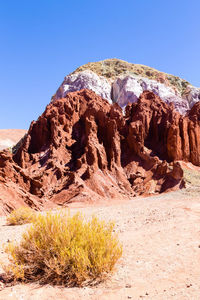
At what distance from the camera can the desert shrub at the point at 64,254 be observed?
417cm

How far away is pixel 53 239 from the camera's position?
441cm

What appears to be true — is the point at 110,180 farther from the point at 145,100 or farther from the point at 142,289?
the point at 142,289

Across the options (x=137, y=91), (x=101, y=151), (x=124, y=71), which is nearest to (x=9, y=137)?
(x=124, y=71)

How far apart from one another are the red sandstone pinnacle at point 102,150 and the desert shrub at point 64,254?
16.4 m

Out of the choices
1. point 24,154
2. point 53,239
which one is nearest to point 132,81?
point 24,154

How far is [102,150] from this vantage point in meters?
31.4

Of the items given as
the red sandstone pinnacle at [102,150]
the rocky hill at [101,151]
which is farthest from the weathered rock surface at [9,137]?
the rocky hill at [101,151]

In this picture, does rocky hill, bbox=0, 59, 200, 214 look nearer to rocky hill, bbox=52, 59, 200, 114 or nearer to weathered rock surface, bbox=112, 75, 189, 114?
weathered rock surface, bbox=112, 75, 189, 114

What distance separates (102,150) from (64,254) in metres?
27.2

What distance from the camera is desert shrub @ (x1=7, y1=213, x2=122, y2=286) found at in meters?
4.17

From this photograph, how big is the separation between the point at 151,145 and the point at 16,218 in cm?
2963

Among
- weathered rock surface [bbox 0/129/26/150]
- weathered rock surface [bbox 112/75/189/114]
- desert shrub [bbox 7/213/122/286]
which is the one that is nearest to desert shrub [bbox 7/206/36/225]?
desert shrub [bbox 7/213/122/286]

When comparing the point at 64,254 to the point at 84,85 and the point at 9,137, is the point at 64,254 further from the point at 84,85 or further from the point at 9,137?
the point at 9,137

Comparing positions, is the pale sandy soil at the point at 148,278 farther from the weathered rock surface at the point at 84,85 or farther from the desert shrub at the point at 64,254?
the weathered rock surface at the point at 84,85
